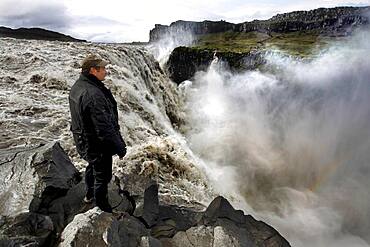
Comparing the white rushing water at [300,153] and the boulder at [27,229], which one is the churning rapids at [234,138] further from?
the boulder at [27,229]

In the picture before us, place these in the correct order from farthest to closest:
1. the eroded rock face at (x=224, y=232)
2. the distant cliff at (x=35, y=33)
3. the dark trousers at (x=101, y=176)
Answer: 1. the distant cliff at (x=35, y=33)
2. the eroded rock face at (x=224, y=232)
3. the dark trousers at (x=101, y=176)

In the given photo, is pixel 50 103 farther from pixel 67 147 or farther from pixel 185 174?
pixel 185 174

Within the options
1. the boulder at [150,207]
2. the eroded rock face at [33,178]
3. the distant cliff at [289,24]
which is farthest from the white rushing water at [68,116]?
the distant cliff at [289,24]

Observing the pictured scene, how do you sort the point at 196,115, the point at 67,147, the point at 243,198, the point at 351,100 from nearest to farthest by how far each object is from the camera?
1. the point at 67,147
2. the point at 243,198
3. the point at 351,100
4. the point at 196,115

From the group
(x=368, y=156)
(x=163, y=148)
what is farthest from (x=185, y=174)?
(x=368, y=156)

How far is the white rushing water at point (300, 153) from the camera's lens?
18683mm

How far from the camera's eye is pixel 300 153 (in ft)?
85.6

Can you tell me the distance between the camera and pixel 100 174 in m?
7.72

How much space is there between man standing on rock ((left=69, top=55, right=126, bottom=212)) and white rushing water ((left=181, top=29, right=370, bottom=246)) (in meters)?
10.9

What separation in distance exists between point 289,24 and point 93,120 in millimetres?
150721

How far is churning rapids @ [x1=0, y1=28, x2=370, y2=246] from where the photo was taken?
15742mm

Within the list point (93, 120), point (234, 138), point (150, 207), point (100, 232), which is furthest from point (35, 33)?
point (100, 232)

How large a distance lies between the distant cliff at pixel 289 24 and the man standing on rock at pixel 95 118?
11930 cm

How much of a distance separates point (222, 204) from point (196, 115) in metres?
26.8
